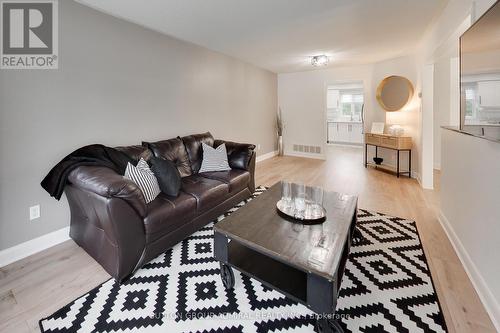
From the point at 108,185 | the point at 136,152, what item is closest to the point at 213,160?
the point at 136,152

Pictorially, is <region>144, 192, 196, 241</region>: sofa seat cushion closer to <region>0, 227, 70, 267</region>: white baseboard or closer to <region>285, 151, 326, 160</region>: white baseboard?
<region>0, 227, 70, 267</region>: white baseboard

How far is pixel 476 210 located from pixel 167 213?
2.39 m

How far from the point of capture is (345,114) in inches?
381

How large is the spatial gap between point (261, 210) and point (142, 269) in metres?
1.08

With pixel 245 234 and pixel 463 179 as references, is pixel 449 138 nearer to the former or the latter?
pixel 463 179

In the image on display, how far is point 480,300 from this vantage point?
155 centimetres

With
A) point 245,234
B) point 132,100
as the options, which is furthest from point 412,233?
point 132,100

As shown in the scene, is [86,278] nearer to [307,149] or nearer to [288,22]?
[288,22]

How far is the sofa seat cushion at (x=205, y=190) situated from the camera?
2.36 meters

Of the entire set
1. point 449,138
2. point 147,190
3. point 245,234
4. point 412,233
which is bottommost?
point 412,233

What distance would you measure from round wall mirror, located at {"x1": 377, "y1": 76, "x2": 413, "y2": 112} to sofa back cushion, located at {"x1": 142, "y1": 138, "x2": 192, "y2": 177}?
13.6 feet

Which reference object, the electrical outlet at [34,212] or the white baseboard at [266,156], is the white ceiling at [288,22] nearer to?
the electrical outlet at [34,212]

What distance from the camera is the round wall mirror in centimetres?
446

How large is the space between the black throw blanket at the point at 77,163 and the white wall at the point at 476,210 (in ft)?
9.64
